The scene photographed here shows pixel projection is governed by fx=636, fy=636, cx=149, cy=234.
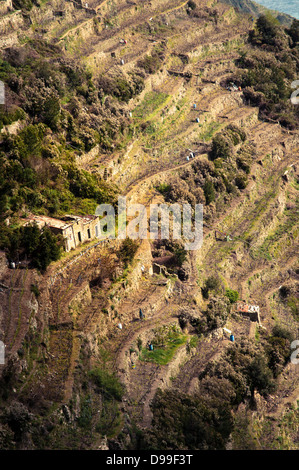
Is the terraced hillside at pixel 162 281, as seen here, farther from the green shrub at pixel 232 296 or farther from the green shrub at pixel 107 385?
Answer: the green shrub at pixel 232 296

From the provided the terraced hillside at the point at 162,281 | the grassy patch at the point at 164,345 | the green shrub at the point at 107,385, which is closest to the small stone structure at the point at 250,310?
the terraced hillside at the point at 162,281

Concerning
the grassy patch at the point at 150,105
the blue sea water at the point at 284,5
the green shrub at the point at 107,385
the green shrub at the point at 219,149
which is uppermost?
the blue sea water at the point at 284,5

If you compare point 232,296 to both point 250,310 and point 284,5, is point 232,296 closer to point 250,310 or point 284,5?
point 250,310

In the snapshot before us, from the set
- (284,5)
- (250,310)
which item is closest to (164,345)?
(250,310)

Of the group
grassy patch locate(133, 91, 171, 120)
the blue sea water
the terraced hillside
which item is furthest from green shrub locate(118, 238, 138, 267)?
the blue sea water

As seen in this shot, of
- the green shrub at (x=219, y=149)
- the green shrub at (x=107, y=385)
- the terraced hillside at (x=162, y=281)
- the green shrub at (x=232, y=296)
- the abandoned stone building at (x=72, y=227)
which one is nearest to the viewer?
the terraced hillside at (x=162, y=281)

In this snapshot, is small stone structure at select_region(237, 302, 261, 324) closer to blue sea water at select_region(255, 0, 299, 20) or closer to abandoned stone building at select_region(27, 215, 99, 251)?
abandoned stone building at select_region(27, 215, 99, 251)
